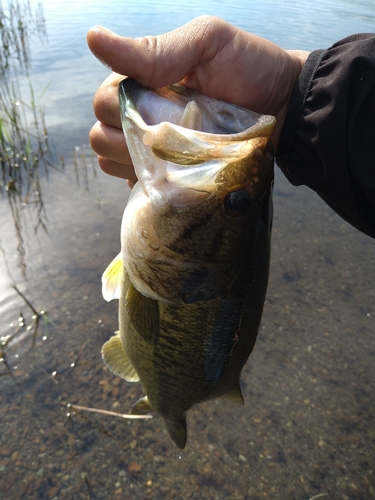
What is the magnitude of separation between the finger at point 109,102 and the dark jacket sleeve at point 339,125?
2.80 ft

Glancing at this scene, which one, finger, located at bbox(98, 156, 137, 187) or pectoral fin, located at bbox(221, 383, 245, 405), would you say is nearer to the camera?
pectoral fin, located at bbox(221, 383, 245, 405)

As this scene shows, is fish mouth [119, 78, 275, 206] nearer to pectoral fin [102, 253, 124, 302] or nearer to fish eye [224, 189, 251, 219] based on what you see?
fish eye [224, 189, 251, 219]

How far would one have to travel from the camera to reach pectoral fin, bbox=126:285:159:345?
1.89 meters

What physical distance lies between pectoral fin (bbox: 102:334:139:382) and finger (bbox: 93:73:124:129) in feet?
3.96

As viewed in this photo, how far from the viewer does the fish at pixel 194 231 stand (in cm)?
157

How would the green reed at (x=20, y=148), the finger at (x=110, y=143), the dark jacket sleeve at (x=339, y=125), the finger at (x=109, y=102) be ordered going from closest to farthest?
the dark jacket sleeve at (x=339, y=125) < the finger at (x=109, y=102) < the finger at (x=110, y=143) < the green reed at (x=20, y=148)

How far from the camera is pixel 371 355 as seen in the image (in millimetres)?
4203

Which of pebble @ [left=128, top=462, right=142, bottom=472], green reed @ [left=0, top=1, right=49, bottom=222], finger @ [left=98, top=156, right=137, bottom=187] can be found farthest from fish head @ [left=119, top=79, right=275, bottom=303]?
green reed @ [left=0, top=1, right=49, bottom=222]

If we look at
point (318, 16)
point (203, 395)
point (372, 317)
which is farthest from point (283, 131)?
point (318, 16)

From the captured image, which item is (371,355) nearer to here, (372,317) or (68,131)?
(372,317)

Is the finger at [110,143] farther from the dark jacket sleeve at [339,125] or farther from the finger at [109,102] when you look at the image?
the dark jacket sleeve at [339,125]

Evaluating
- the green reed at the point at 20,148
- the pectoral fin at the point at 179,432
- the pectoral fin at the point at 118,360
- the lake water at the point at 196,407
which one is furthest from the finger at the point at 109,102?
the green reed at the point at 20,148

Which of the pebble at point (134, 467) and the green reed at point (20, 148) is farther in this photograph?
the green reed at point (20, 148)

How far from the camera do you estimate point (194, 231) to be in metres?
1.68
